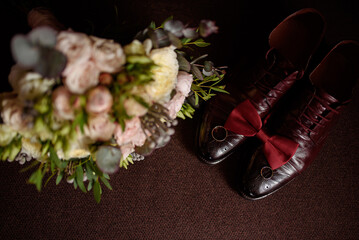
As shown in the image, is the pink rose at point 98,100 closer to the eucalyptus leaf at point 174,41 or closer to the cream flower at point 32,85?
the cream flower at point 32,85

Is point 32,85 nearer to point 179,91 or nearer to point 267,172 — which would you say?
point 179,91

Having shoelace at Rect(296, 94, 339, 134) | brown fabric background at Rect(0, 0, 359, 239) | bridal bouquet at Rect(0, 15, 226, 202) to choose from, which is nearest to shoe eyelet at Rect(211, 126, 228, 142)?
brown fabric background at Rect(0, 0, 359, 239)

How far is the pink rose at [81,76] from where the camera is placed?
40cm

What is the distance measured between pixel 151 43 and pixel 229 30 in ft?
2.17

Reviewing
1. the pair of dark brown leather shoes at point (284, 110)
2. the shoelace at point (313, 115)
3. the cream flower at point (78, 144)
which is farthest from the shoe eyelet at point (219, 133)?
the cream flower at point (78, 144)

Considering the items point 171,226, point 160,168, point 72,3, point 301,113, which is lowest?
point 171,226

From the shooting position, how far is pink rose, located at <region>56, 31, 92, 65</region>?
404mm

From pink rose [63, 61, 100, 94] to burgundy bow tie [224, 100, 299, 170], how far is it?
21.9 inches

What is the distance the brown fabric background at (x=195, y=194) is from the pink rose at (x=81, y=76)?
53 cm

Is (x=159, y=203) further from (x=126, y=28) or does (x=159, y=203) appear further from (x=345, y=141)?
(x=345, y=141)

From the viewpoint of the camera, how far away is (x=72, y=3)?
33.8 inches

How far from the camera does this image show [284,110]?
93 cm

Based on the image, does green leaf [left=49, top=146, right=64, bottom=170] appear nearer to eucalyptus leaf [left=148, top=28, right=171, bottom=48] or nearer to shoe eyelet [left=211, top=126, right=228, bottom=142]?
eucalyptus leaf [left=148, top=28, right=171, bottom=48]

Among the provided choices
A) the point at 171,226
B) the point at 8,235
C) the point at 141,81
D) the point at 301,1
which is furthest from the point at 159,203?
the point at 301,1
